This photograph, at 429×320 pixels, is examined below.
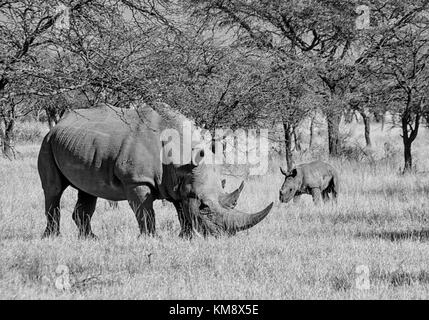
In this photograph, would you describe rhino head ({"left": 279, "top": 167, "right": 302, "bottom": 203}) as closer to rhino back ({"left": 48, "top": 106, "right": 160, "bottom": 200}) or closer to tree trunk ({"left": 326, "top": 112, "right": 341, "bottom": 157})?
rhino back ({"left": 48, "top": 106, "right": 160, "bottom": 200})

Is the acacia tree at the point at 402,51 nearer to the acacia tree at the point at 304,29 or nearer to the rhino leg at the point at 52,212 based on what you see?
the acacia tree at the point at 304,29

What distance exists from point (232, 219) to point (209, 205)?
11.2 inches

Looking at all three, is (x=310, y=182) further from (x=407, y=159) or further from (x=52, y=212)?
(x=407, y=159)

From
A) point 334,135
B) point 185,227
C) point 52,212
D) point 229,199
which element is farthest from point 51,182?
point 334,135

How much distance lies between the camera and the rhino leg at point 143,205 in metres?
7.29

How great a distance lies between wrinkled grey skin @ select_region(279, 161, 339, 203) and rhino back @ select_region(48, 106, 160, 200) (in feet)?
14.1

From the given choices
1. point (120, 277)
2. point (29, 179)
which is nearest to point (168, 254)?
point (120, 277)

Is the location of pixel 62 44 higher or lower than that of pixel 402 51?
lower

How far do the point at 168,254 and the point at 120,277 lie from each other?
102 cm

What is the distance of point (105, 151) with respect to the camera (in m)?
7.69

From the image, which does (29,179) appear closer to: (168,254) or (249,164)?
(249,164)

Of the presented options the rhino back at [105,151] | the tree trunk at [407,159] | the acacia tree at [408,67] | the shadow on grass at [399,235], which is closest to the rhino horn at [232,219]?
the rhino back at [105,151]

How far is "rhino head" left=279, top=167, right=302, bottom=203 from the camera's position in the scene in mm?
11516

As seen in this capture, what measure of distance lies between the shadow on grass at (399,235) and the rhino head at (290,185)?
394 cm
